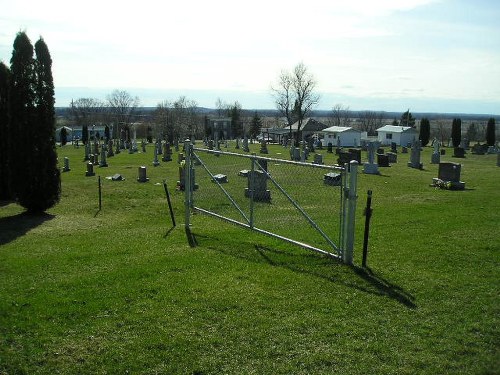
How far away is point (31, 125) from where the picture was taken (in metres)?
13.7

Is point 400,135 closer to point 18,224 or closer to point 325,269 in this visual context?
point 18,224

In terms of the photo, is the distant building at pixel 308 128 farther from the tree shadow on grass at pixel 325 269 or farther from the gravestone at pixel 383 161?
the tree shadow on grass at pixel 325 269

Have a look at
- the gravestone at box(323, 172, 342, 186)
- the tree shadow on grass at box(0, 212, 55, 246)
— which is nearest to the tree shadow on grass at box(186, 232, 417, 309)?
the tree shadow on grass at box(0, 212, 55, 246)

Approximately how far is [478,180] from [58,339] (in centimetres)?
2102

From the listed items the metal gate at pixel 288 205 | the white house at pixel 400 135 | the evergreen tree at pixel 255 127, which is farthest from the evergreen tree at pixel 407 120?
the metal gate at pixel 288 205

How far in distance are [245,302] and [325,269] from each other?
1.82 m

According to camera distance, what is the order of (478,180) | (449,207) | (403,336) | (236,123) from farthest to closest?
(236,123), (478,180), (449,207), (403,336)

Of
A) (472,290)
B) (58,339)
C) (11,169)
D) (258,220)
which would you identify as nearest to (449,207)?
(258,220)

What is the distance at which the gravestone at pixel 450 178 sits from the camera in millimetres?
18531

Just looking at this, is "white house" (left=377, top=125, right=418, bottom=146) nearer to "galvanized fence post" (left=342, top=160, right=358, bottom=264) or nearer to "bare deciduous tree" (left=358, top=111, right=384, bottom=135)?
"bare deciduous tree" (left=358, top=111, right=384, bottom=135)

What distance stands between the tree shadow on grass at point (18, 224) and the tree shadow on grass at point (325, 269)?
5.32 metres

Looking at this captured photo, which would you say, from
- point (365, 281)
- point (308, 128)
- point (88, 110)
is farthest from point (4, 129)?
point (88, 110)

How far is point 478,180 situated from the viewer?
853 inches

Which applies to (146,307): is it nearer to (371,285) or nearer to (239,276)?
(239,276)
